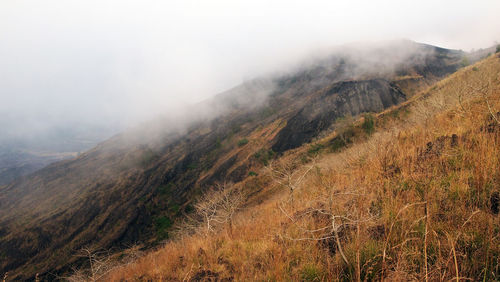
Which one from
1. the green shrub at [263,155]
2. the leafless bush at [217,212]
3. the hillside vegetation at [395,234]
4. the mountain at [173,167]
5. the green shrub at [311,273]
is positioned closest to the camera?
the hillside vegetation at [395,234]

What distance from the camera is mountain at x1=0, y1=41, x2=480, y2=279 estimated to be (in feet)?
231

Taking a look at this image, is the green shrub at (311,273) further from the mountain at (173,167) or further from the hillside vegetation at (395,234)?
the mountain at (173,167)

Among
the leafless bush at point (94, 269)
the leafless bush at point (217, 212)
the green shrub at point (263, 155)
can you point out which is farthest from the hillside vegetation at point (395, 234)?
the green shrub at point (263, 155)

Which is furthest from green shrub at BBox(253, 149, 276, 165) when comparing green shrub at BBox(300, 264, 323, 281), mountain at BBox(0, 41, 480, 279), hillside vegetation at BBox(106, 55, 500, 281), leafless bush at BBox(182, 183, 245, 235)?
green shrub at BBox(300, 264, 323, 281)

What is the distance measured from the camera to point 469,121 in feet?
14.6

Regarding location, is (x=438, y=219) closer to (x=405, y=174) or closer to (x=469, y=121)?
(x=405, y=174)

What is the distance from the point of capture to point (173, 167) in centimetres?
9744

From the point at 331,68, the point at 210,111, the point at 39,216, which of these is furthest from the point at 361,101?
the point at 39,216

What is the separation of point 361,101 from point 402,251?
8141 cm

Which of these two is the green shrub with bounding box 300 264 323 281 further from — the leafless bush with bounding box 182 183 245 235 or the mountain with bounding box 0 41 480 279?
the mountain with bounding box 0 41 480 279

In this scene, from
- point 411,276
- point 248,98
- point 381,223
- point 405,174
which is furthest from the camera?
point 248,98

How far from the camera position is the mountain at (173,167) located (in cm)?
7031

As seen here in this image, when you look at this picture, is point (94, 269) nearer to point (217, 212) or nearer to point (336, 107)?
point (217, 212)

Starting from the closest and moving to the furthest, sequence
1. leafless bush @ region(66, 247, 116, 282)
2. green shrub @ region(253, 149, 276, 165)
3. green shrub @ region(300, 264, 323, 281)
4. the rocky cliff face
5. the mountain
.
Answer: green shrub @ region(300, 264, 323, 281) → leafless bush @ region(66, 247, 116, 282) → green shrub @ region(253, 149, 276, 165) → the rocky cliff face → the mountain
